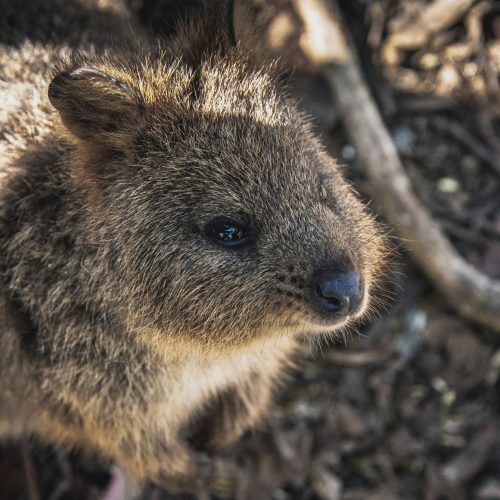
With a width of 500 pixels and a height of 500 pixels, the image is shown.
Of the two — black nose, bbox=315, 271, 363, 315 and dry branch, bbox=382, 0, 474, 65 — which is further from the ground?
dry branch, bbox=382, 0, 474, 65

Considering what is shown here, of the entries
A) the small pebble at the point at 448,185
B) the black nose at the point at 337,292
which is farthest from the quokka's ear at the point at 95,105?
the small pebble at the point at 448,185

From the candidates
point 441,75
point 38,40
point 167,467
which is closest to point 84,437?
point 167,467

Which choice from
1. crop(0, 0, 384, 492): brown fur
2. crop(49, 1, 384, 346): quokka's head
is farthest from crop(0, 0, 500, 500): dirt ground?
crop(49, 1, 384, 346): quokka's head

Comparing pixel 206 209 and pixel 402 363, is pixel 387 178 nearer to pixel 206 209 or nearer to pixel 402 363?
pixel 402 363

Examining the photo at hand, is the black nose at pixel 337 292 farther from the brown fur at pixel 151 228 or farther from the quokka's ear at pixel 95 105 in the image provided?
the quokka's ear at pixel 95 105

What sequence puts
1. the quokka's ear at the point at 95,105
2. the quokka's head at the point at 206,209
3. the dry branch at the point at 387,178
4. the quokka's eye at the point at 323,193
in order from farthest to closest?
1. the dry branch at the point at 387,178
2. the quokka's eye at the point at 323,193
3. the quokka's head at the point at 206,209
4. the quokka's ear at the point at 95,105

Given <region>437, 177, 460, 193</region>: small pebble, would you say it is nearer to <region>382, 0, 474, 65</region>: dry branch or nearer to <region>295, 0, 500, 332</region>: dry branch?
<region>295, 0, 500, 332</region>: dry branch
